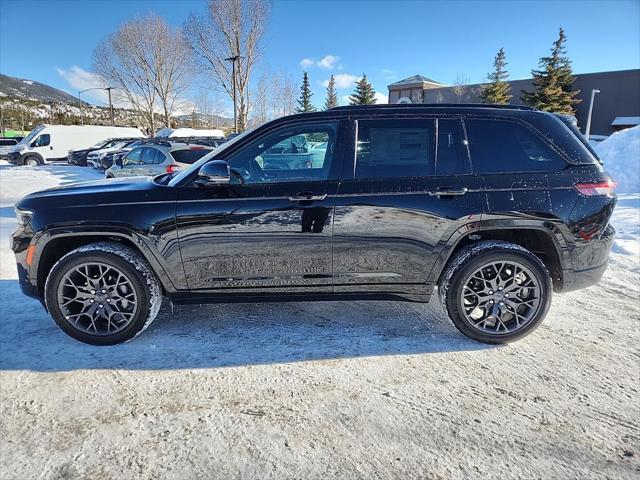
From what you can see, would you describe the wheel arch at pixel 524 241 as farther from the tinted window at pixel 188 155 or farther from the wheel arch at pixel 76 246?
the tinted window at pixel 188 155

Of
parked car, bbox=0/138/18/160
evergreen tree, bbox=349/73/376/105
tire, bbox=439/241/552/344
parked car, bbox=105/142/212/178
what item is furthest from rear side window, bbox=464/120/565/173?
evergreen tree, bbox=349/73/376/105

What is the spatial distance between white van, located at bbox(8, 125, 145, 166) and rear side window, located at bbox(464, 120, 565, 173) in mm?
29732

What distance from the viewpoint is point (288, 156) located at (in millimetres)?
3367

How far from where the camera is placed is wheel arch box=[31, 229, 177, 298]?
3.09 meters

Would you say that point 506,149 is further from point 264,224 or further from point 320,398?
point 320,398

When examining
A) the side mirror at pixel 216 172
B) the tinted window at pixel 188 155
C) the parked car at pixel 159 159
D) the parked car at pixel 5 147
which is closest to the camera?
the side mirror at pixel 216 172

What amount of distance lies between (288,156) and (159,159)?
27.7 feet

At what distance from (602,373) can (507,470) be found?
4.46 ft

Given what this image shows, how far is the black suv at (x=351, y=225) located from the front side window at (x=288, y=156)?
16 millimetres

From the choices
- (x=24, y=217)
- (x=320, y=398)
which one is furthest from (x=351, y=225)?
(x=24, y=217)

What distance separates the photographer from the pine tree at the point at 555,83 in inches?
1345

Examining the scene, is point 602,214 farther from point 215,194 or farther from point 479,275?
point 215,194

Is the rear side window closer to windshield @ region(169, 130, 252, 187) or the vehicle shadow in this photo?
the vehicle shadow

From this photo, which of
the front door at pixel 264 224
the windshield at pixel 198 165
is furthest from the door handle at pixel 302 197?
the windshield at pixel 198 165
